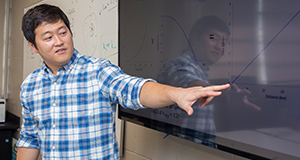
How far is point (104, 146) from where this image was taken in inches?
48.5

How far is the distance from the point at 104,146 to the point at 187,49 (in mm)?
581

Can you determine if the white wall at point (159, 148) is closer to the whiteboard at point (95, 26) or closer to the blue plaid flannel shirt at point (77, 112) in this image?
the blue plaid flannel shirt at point (77, 112)

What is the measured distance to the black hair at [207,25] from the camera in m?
0.98

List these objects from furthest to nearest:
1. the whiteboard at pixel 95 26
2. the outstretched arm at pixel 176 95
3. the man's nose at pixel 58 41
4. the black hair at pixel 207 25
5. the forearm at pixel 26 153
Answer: the whiteboard at pixel 95 26 < the forearm at pixel 26 153 < the man's nose at pixel 58 41 < the black hair at pixel 207 25 < the outstretched arm at pixel 176 95

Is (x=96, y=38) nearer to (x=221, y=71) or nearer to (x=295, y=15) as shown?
(x=221, y=71)

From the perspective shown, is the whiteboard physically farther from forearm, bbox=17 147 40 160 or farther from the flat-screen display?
forearm, bbox=17 147 40 160

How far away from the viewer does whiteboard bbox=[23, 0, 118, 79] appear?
1857 millimetres

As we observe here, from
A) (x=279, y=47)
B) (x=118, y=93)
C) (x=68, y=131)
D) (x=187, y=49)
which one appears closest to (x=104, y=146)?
(x=68, y=131)

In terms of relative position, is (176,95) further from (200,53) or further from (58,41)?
(58,41)

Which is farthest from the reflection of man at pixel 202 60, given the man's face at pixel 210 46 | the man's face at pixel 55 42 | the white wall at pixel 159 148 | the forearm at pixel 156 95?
the man's face at pixel 55 42

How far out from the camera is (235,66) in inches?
37.2

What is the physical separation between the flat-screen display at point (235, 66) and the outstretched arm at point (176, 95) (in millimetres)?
163

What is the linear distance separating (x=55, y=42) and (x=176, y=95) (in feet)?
2.25

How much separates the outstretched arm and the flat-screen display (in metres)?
0.16
